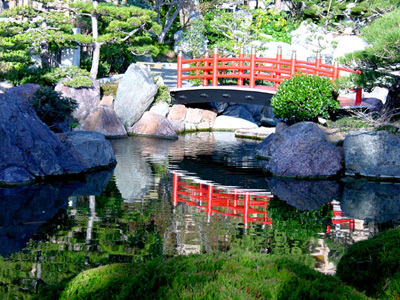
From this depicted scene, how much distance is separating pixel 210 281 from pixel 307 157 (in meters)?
8.89

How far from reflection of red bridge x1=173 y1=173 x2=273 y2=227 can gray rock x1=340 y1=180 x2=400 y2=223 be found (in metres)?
1.41

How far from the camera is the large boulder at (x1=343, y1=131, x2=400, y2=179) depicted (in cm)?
1162

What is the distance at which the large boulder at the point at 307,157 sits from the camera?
38.1 feet

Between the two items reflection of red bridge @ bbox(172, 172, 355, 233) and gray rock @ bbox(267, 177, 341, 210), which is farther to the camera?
gray rock @ bbox(267, 177, 341, 210)

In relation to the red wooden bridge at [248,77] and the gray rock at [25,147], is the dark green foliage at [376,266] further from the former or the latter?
the red wooden bridge at [248,77]

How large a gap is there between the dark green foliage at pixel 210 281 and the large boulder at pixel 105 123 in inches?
534

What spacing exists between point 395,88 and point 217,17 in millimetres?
14787

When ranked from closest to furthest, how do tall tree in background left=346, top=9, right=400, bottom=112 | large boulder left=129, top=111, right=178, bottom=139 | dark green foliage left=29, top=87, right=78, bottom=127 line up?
tall tree in background left=346, top=9, right=400, bottom=112 < dark green foliage left=29, top=87, right=78, bottom=127 < large boulder left=129, top=111, right=178, bottom=139

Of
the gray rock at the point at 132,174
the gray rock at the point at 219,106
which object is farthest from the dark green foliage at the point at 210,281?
the gray rock at the point at 219,106

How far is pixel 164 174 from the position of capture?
37.4ft

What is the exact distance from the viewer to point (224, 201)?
365 inches

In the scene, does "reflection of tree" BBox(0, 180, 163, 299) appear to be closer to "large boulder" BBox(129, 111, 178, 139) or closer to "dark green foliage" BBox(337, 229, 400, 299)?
"dark green foliage" BBox(337, 229, 400, 299)

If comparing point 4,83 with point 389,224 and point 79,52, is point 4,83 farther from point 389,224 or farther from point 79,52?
point 389,224

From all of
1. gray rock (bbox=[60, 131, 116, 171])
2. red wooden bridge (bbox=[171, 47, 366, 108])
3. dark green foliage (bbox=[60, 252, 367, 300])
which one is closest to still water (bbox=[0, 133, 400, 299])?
gray rock (bbox=[60, 131, 116, 171])
